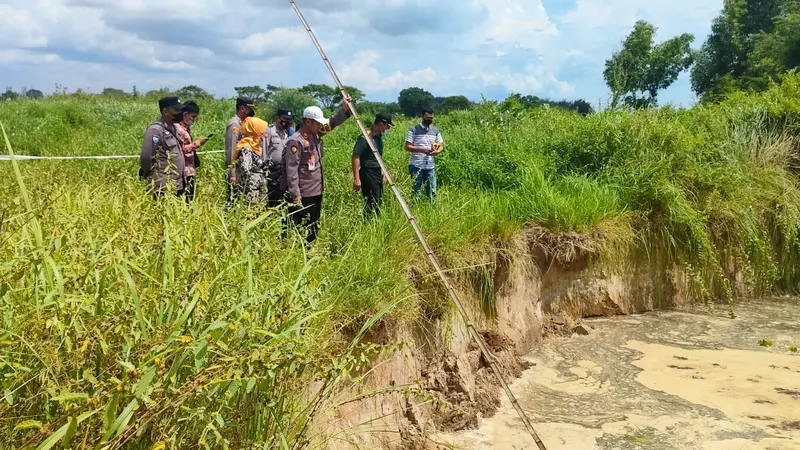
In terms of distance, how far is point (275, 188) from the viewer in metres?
5.67

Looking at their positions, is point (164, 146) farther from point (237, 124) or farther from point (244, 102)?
point (244, 102)

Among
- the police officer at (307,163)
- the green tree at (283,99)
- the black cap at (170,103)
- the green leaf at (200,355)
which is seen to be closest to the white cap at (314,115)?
the police officer at (307,163)

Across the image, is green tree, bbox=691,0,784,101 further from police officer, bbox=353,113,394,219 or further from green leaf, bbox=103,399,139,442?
green leaf, bbox=103,399,139,442

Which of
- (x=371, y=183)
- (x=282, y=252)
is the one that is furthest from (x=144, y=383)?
(x=371, y=183)

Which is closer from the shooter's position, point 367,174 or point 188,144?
point 188,144

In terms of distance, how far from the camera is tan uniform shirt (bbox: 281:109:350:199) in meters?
5.24

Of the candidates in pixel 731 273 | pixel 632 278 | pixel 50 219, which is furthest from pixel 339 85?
pixel 731 273

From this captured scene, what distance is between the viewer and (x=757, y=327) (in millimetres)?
7293

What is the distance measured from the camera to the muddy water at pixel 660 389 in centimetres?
480

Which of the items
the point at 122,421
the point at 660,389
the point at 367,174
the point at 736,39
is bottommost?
the point at 660,389

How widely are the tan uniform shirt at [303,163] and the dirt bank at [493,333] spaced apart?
1.22 m

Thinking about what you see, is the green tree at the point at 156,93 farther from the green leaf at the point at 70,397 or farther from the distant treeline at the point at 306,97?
the green leaf at the point at 70,397

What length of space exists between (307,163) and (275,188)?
0.48 meters

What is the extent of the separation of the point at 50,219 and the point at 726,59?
36128 millimetres
